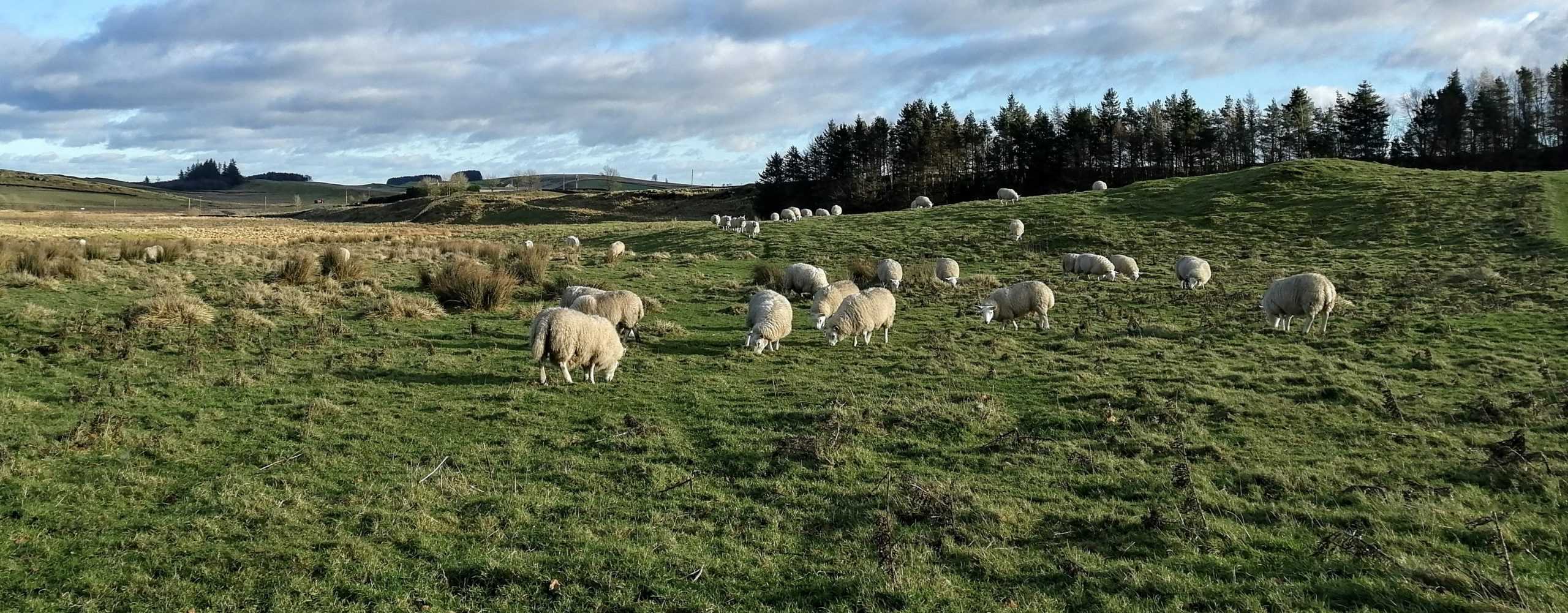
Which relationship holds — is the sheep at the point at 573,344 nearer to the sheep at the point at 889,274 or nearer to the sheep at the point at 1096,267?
the sheep at the point at 889,274

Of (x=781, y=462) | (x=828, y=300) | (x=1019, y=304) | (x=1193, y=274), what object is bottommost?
(x=781, y=462)

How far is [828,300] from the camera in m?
16.5

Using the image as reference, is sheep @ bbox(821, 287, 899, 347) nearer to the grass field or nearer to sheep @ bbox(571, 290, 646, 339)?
the grass field

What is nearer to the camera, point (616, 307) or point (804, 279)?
point (616, 307)

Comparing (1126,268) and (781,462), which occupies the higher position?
(1126,268)

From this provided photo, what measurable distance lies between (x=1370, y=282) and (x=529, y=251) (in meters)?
25.6

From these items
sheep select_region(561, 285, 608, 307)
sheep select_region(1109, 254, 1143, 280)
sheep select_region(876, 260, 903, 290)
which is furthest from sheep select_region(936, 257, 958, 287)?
sheep select_region(561, 285, 608, 307)

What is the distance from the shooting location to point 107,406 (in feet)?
30.8

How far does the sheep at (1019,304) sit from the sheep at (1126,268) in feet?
28.6

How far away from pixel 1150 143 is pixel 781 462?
71613 mm

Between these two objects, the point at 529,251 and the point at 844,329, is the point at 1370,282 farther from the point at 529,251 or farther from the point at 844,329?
the point at 529,251

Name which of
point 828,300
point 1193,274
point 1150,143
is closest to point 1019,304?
point 828,300

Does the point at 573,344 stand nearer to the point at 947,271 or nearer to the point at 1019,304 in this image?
the point at 1019,304

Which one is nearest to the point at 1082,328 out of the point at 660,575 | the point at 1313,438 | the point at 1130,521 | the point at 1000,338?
the point at 1000,338
